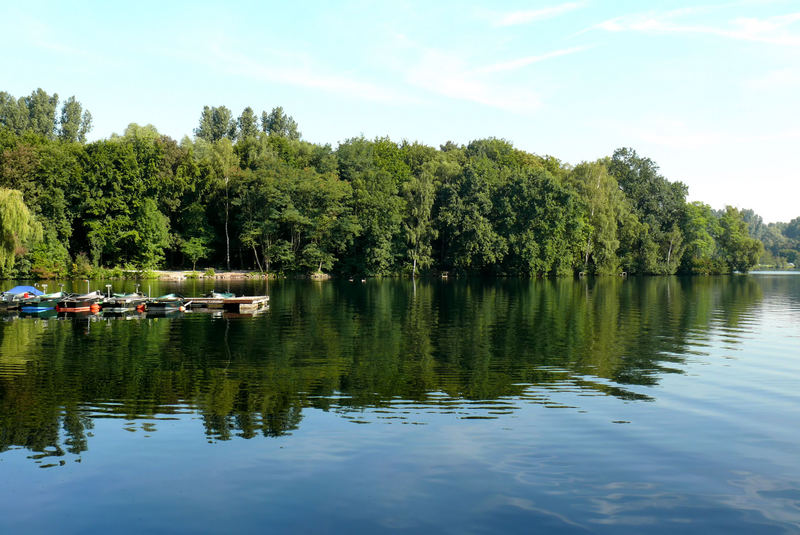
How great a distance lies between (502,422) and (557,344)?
15071mm

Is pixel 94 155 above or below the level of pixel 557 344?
above

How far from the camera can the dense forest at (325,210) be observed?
9225cm

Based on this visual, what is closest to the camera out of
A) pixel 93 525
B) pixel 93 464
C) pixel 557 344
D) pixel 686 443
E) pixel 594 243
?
pixel 93 525

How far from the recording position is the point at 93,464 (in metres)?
13.3

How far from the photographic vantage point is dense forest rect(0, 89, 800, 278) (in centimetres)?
9225

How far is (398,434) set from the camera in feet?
51.0

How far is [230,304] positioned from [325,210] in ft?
183

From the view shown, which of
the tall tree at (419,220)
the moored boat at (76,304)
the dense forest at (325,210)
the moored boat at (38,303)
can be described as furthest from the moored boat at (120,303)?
the tall tree at (419,220)

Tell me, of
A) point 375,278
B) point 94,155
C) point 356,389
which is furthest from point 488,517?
point 94,155

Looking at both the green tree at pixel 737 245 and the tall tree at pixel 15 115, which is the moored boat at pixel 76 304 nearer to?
the tall tree at pixel 15 115

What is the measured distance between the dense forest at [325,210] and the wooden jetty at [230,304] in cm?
4514

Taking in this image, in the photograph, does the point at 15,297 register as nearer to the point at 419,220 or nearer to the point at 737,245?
the point at 419,220

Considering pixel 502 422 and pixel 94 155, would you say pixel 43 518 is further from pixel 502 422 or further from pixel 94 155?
pixel 94 155

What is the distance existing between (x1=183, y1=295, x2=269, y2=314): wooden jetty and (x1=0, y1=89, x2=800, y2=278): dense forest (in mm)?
45138
